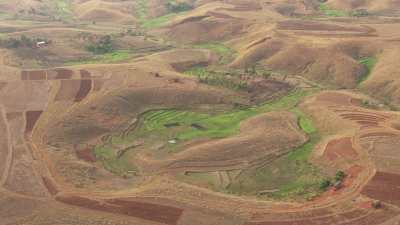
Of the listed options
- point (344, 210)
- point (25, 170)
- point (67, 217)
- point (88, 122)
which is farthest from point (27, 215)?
point (344, 210)

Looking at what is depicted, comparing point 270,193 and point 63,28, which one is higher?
point 63,28

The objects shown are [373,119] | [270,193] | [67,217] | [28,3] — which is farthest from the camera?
[28,3]

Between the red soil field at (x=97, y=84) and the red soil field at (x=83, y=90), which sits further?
the red soil field at (x=97, y=84)

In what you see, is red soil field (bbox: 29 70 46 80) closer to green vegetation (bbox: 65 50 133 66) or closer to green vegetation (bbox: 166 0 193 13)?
green vegetation (bbox: 65 50 133 66)

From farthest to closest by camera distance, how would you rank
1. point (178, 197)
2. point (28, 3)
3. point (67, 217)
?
point (28, 3)
point (178, 197)
point (67, 217)

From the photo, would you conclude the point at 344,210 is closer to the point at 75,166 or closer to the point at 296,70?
the point at 75,166

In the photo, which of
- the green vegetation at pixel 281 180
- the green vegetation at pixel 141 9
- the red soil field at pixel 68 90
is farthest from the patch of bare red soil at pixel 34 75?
the green vegetation at pixel 141 9

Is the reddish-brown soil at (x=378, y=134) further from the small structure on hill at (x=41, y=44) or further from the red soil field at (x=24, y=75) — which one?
the small structure on hill at (x=41, y=44)
